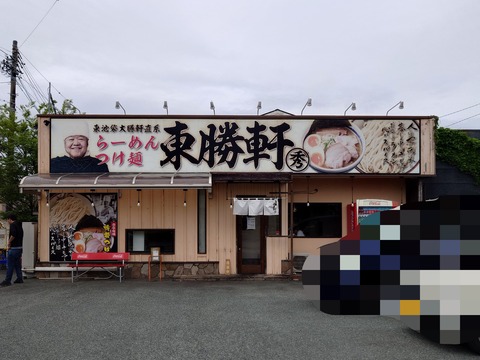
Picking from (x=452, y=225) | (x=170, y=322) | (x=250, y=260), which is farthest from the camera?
(x=250, y=260)

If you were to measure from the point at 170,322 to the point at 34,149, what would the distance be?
39.9ft

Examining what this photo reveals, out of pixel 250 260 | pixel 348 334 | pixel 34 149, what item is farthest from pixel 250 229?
pixel 34 149

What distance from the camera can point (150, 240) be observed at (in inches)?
504

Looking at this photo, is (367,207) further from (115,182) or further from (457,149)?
(115,182)

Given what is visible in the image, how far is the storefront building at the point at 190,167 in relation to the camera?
1253 cm

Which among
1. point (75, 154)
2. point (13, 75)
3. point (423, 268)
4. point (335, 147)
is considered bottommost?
Result: point (423, 268)

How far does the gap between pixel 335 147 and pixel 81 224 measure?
8.21 metres

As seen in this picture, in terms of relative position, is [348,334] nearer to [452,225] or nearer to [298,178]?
[452,225]

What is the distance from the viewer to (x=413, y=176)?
12750 millimetres

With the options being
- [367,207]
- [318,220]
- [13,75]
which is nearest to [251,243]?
[318,220]

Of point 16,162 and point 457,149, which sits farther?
point 16,162

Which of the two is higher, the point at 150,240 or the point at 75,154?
the point at 75,154

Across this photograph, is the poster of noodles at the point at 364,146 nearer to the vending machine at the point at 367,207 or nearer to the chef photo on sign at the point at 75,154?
the vending machine at the point at 367,207

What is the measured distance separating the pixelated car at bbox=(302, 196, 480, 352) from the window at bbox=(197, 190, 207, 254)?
6674 mm
